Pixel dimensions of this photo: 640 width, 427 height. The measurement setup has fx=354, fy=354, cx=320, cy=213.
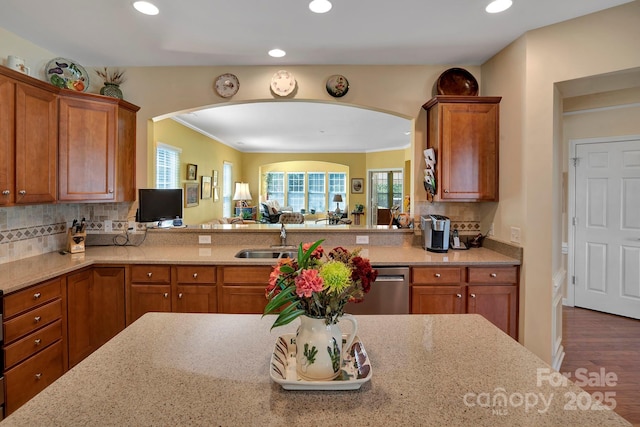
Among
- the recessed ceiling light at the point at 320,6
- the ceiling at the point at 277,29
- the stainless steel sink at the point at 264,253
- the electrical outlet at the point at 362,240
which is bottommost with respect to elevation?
the stainless steel sink at the point at 264,253

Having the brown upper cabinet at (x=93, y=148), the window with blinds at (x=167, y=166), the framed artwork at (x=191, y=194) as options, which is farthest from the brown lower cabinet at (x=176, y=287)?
the framed artwork at (x=191, y=194)

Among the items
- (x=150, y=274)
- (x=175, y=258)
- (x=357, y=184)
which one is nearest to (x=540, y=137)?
(x=175, y=258)

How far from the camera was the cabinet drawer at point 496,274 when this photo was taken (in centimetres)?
279

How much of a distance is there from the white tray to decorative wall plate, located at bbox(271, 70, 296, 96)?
2.63 meters

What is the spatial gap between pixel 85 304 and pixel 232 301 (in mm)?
1116

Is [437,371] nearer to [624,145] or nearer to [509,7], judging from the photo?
[509,7]

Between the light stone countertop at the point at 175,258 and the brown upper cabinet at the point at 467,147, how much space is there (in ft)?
1.79

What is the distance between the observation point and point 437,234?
10.2ft

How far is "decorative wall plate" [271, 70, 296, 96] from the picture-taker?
3.32m

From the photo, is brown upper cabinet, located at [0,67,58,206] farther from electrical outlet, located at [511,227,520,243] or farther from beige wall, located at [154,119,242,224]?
electrical outlet, located at [511,227,520,243]

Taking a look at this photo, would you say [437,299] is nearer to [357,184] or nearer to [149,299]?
[149,299]

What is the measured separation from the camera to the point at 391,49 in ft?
9.81

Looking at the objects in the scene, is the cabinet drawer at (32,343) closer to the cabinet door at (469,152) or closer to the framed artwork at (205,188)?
the cabinet door at (469,152)

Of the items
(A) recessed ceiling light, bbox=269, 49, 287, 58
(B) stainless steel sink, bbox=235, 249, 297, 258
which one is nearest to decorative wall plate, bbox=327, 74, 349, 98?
(A) recessed ceiling light, bbox=269, 49, 287, 58
